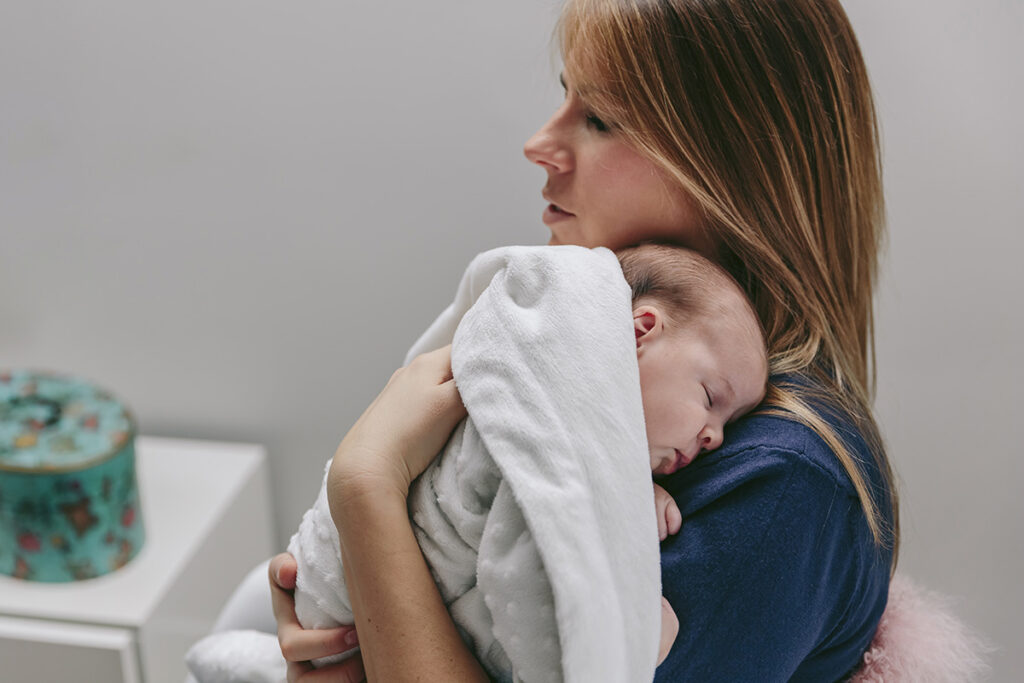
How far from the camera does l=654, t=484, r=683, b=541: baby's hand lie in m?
0.74

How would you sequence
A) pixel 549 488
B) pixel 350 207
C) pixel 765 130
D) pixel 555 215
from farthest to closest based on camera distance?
pixel 350 207 → pixel 555 215 → pixel 765 130 → pixel 549 488

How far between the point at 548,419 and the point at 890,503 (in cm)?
37

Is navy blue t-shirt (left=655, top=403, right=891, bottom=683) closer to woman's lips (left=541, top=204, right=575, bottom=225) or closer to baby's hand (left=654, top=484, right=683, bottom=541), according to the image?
baby's hand (left=654, top=484, right=683, bottom=541)

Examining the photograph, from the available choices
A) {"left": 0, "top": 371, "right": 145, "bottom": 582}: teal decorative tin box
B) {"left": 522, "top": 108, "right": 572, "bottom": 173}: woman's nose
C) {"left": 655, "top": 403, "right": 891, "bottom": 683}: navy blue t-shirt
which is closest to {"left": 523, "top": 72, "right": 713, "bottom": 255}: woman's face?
{"left": 522, "top": 108, "right": 572, "bottom": 173}: woman's nose

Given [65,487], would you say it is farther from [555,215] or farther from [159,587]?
[555,215]

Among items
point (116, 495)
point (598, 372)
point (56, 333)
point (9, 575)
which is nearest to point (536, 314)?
point (598, 372)

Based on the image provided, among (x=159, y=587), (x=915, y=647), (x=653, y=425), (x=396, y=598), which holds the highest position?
(x=653, y=425)

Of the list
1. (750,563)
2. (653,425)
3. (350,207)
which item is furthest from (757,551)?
(350,207)

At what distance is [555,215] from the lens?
3.27ft

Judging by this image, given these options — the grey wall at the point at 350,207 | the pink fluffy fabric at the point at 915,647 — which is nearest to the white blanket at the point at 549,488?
the pink fluffy fabric at the point at 915,647

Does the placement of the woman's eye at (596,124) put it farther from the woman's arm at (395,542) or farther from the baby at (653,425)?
the woman's arm at (395,542)

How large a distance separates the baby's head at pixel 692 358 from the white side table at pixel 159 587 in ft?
3.01

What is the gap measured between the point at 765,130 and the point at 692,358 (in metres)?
0.25

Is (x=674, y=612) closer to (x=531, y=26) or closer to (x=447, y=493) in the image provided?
(x=447, y=493)
